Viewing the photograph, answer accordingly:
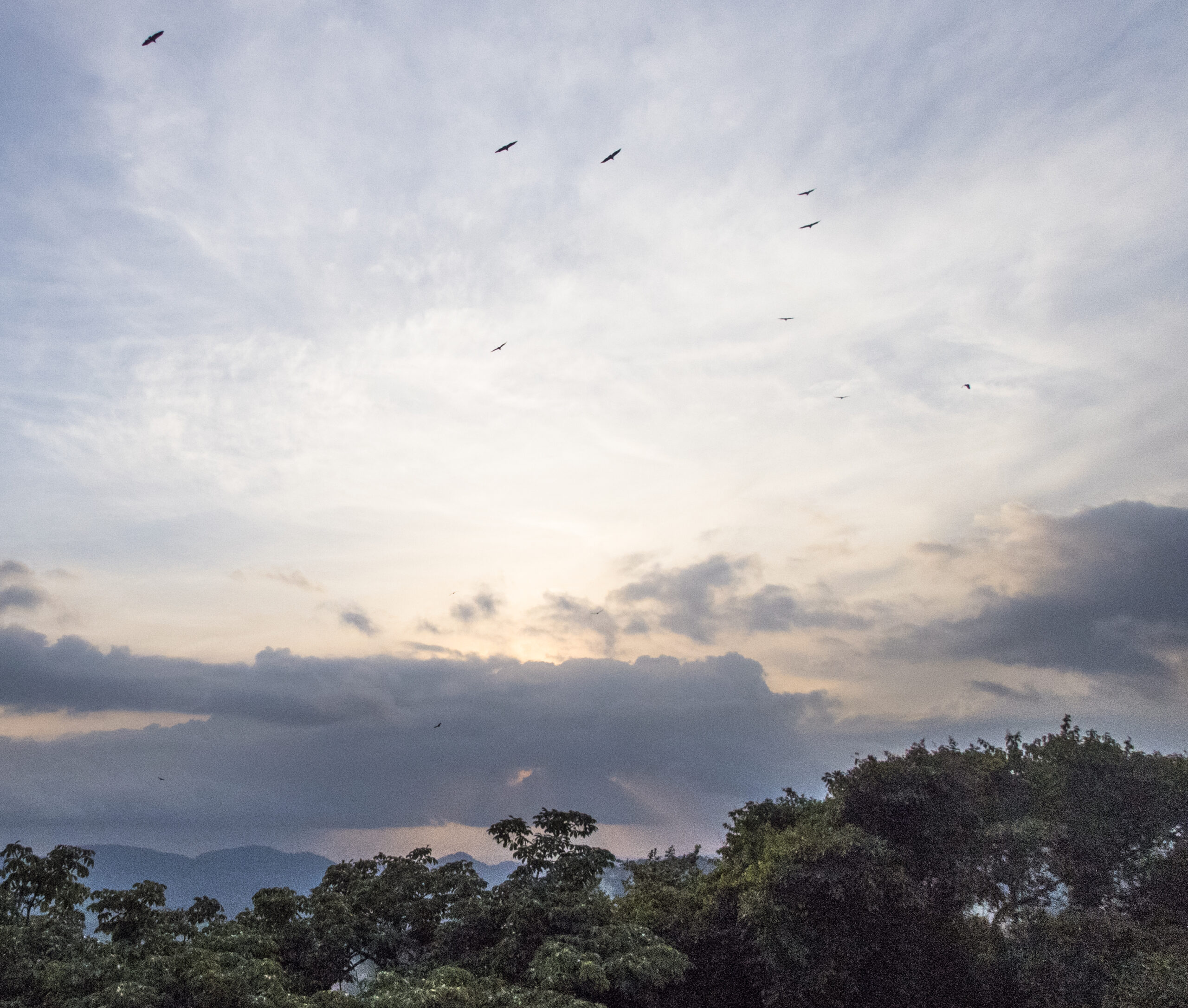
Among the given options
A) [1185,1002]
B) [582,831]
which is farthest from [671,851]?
[1185,1002]

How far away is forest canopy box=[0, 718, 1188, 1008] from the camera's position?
28.2 metres

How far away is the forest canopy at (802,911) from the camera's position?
92.5ft

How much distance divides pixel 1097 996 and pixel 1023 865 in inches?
242

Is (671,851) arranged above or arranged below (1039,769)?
below

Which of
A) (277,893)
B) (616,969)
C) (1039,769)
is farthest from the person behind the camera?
(1039,769)

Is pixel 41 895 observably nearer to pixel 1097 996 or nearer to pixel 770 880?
pixel 770 880

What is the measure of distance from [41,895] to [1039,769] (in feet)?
141

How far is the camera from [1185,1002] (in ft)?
84.1

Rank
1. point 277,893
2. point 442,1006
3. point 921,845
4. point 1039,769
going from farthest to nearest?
1. point 1039,769
2. point 921,845
3. point 277,893
4. point 442,1006

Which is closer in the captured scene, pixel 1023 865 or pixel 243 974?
pixel 243 974

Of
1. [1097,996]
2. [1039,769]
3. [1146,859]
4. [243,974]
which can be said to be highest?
[1039,769]

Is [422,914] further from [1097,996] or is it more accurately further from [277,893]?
[1097,996]

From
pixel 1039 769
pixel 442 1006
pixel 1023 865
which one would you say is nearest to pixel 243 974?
pixel 442 1006

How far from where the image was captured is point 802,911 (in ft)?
110
